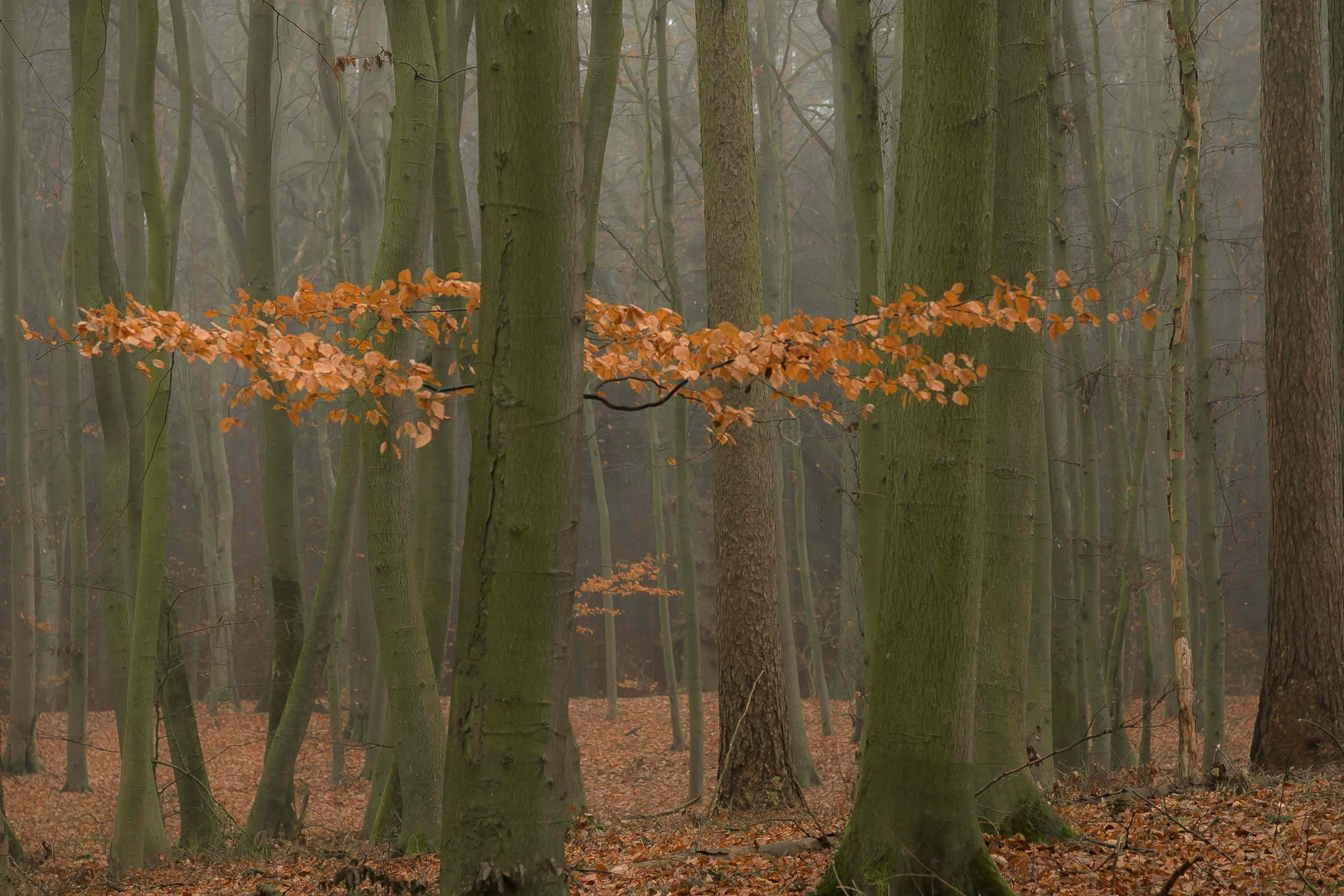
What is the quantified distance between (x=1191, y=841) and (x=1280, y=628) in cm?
317

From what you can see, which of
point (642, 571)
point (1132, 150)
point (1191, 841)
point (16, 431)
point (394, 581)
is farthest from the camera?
point (1132, 150)

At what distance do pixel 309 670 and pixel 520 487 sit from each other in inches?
188

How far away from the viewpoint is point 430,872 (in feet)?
17.4

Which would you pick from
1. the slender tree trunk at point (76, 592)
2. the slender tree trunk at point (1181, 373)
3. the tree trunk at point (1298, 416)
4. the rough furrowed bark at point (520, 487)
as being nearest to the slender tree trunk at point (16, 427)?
the slender tree trunk at point (76, 592)

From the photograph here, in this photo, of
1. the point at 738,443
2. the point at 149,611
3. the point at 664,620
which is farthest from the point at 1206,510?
the point at 664,620

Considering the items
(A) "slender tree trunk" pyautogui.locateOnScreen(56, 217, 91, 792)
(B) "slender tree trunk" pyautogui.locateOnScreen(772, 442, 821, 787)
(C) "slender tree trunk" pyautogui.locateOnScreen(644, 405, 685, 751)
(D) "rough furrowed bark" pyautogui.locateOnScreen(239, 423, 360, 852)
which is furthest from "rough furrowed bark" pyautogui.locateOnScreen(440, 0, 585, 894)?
(C) "slender tree trunk" pyautogui.locateOnScreen(644, 405, 685, 751)

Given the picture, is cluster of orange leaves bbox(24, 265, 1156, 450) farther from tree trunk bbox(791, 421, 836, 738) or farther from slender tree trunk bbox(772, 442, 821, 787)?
tree trunk bbox(791, 421, 836, 738)

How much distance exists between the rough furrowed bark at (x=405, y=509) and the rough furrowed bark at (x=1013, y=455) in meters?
3.28

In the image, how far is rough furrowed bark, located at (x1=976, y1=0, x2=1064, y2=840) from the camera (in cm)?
442

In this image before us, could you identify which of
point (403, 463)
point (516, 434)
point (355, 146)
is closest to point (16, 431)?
point (355, 146)

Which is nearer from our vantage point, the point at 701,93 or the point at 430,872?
the point at 430,872

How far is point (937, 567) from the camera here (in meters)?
3.48

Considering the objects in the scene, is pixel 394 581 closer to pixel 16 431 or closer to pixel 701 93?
pixel 701 93

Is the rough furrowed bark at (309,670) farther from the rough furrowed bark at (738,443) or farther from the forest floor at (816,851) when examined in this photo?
the rough furrowed bark at (738,443)
